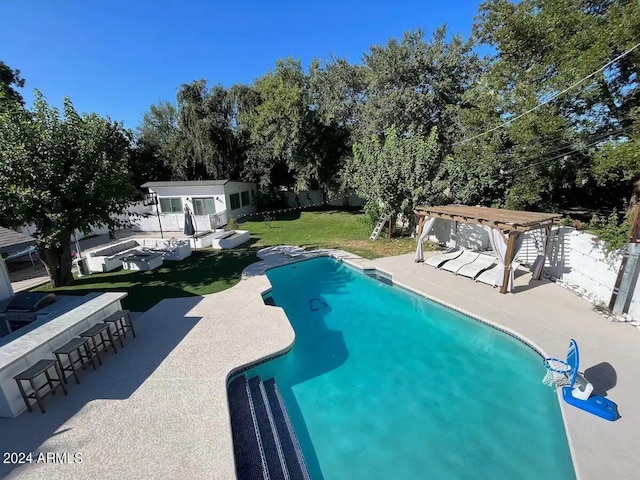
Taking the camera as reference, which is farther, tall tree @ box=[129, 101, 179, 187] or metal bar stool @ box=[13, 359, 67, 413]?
tall tree @ box=[129, 101, 179, 187]

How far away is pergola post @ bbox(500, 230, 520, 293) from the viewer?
9.34 m

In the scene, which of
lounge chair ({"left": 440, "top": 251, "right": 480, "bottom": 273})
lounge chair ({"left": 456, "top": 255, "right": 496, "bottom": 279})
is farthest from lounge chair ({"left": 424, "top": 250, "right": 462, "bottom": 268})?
lounge chair ({"left": 456, "top": 255, "right": 496, "bottom": 279})

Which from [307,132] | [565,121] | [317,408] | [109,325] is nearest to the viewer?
[317,408]

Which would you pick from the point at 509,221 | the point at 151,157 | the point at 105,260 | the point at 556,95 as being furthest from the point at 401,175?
the point at 151,157

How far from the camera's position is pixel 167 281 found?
467 inches

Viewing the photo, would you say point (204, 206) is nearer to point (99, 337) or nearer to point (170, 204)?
point (170, 204)

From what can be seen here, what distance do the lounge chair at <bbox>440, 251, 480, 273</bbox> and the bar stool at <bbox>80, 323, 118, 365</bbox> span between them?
11272 millimetres

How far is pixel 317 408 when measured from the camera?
6141 mm

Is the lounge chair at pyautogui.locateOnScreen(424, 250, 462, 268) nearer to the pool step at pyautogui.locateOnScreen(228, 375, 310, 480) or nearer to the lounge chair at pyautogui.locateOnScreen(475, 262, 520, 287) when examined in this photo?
the lounge chair at pyautogui.locateOnScreen(475, 262, 520, 287)

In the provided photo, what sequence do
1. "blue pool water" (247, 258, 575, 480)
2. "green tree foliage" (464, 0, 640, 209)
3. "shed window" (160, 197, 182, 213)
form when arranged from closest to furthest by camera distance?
"blue pool water" (247, 258, 575, 480) < "green tree foliage" (464, 0, 640, 209) < "shed window" (160, 197, 182, 213)

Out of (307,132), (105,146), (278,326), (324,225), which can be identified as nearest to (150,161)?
(307,132)

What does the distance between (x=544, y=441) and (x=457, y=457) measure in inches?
61.4

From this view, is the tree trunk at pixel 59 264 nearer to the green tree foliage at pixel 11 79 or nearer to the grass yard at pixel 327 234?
the grass yard at pixel 327 234

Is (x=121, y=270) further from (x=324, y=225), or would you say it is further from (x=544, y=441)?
(x=544, y=441)
